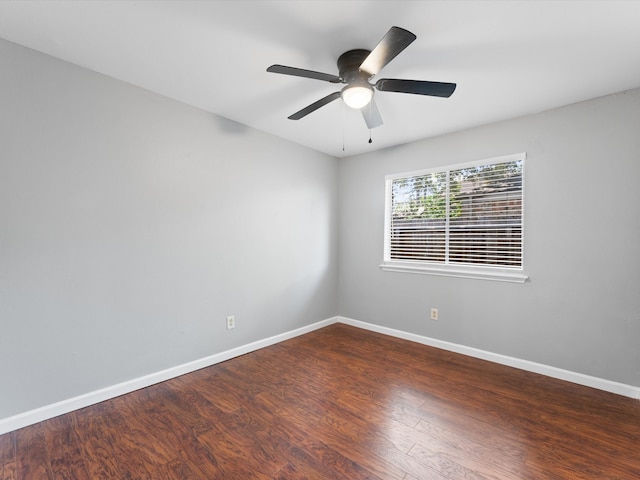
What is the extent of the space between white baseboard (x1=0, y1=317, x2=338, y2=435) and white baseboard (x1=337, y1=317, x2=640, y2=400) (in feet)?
5.16

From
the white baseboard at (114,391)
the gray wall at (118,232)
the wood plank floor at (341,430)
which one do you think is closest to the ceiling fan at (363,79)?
the gray wall at (118,232)

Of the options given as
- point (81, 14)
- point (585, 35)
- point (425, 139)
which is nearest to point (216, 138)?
point (81, 14)

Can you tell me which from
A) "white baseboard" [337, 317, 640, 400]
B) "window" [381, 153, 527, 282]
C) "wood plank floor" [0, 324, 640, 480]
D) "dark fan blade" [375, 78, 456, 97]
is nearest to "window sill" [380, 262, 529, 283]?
"window" [381, 153, 527, 282]

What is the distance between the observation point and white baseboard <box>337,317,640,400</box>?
7.65 feet

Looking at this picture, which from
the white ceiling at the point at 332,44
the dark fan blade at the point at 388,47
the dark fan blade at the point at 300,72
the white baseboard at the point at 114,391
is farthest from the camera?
the white baseboard at the point at 114,391

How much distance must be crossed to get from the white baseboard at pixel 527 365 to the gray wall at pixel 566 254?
0.05m

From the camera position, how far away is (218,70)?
2115mm

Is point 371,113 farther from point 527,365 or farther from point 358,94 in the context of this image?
point 527,365

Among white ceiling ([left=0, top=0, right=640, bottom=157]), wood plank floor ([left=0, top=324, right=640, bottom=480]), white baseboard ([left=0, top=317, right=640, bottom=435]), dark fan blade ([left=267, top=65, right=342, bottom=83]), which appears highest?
white ceiling ([left=0, top=0, right=640, bottom=157])

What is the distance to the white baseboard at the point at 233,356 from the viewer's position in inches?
75.4

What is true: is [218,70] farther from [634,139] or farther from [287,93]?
[634,139]

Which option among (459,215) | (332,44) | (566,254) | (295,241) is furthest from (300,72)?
(566,254)

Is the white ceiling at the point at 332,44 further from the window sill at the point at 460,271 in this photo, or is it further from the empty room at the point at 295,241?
the window sill at the point at 460,271

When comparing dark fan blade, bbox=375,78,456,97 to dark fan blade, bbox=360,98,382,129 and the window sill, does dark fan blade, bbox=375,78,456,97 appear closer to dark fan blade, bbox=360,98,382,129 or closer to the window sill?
dark fan blade, bbox=360,98,382,129
